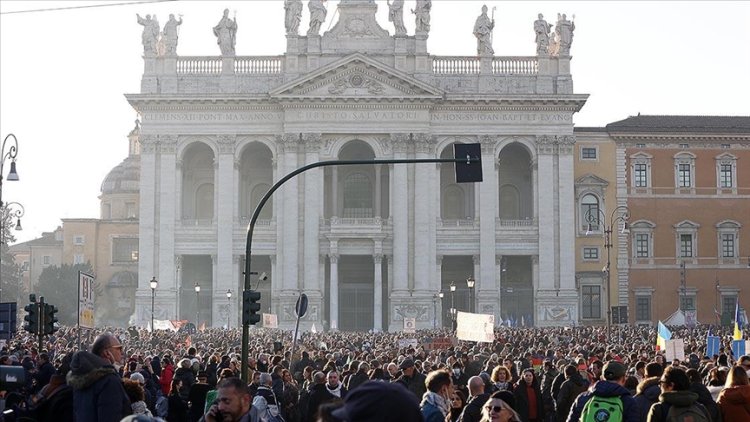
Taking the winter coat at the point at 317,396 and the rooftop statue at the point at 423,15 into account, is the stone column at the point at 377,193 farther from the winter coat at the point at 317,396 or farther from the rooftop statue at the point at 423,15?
the winter coat at the point at 317,396

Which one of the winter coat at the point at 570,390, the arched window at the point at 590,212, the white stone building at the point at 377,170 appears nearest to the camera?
Answer: the winter coat at the point at 570,390

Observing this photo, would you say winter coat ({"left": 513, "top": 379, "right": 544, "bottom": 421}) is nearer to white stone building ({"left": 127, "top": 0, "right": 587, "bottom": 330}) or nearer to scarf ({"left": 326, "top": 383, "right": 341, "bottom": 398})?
scarf ({"left": 326, "top": 383, "right": 341, "bottom": 398})

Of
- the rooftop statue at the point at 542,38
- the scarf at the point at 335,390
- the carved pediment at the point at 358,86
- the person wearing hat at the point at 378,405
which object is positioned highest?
the rooftop statue at the point at 542,38

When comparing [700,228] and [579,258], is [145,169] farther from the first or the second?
[700,228]

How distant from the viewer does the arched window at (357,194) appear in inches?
3066

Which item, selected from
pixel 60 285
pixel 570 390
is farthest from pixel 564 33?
pixel 570 390

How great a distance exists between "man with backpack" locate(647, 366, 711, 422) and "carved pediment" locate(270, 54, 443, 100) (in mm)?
62080

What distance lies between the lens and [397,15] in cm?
7600

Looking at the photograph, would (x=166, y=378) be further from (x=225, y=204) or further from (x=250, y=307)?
(x=225, y=204)

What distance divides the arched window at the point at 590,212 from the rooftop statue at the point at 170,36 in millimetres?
25067

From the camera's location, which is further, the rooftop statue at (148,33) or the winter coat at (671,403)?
the rooftop statue at (148,33)

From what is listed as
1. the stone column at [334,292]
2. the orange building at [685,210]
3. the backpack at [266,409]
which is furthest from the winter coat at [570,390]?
the orange building at [685,210]

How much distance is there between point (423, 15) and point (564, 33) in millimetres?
8107

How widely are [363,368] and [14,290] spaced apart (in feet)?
283
